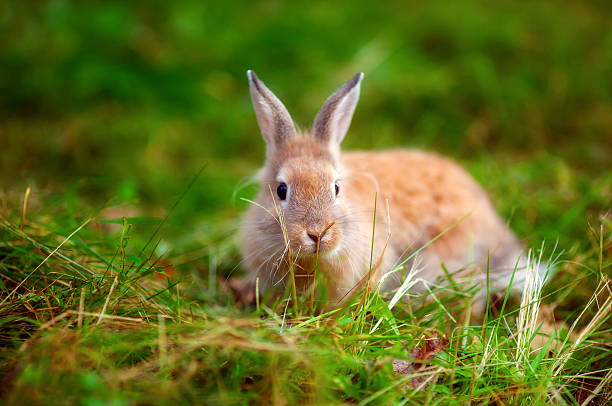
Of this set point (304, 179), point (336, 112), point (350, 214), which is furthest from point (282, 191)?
point (336, 112)

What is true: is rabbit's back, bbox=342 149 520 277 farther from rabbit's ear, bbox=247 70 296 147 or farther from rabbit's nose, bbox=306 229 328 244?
rabbit's nose, bbox=306 229 328 244

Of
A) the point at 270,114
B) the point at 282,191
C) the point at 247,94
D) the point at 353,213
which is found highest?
the point at 270,114

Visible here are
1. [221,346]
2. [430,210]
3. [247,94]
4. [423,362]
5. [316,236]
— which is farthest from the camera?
[247,94]

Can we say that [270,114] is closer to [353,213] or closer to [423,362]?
[353,213]

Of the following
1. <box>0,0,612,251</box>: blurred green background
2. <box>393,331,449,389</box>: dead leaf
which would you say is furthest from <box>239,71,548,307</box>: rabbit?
<box>0,0,612,251</box>: blurred green background

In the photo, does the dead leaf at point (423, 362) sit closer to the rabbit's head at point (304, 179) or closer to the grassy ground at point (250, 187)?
the grassy ground at point (250, 187)

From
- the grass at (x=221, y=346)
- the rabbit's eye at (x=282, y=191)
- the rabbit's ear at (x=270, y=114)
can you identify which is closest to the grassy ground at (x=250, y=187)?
the grass at (x=221, y=346)
